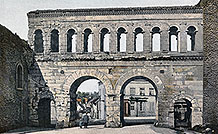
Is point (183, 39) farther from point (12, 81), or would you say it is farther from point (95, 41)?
point (12, 81)

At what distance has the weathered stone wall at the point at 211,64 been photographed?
15.0 m

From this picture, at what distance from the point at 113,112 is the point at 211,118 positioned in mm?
8671

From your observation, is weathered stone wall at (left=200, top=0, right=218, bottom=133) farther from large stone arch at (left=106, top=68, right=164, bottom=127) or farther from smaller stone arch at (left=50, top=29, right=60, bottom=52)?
smaller stone arch at (left=50, top=29, right=60, bottom=52)

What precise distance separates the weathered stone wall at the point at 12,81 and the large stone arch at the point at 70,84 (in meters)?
2.28

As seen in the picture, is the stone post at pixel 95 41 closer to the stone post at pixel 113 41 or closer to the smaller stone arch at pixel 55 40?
the stone post at pixel 113 41

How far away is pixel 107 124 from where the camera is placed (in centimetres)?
2289

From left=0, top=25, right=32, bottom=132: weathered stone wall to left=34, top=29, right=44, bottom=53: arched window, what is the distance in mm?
1359

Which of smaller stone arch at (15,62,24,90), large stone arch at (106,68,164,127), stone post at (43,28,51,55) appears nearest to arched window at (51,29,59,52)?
stone post at (43,28,51,55)

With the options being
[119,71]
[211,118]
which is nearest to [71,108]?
[119,71]

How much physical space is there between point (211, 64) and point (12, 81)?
11.0 m

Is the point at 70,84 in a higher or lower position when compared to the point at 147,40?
lower

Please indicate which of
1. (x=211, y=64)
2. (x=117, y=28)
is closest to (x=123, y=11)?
(x=117, y=28)

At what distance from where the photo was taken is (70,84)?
75.7 ft

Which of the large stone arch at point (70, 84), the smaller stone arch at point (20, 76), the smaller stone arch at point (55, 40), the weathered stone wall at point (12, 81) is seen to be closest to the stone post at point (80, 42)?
the large stone arch at point (70, 84)
